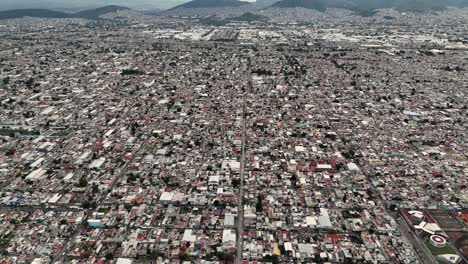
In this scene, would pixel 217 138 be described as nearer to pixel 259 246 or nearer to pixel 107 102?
pixel 259 246

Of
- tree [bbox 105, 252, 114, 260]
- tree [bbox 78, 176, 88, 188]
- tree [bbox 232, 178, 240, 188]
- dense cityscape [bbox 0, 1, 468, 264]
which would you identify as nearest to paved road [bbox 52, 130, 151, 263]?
dense cityscape [bbox 0, 1, 468, 264]

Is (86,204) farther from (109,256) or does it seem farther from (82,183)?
(109,256)

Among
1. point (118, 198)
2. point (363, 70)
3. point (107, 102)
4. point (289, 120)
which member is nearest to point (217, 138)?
point (289, 120)

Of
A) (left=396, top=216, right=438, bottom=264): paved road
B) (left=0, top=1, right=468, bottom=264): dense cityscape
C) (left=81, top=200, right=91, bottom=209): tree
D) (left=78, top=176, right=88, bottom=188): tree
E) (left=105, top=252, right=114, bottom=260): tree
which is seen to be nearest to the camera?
(left=105, top=252, right=114, bottom=260): tree

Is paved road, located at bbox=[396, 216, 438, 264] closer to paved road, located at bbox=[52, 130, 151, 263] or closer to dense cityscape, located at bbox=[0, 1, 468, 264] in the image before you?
dense cityscape, located at bbox=[0, 1, 468, 264]

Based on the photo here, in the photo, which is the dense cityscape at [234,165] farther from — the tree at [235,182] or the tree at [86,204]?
the tree at [86,204]

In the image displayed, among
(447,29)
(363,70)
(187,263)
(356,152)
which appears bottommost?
(187,263)

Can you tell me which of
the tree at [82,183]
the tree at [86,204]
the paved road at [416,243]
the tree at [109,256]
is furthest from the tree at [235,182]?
the tree at [82,183]

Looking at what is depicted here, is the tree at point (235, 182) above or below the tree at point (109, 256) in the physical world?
above

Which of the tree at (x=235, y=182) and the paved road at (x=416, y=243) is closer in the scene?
the paved road at (x=416, y=243)
